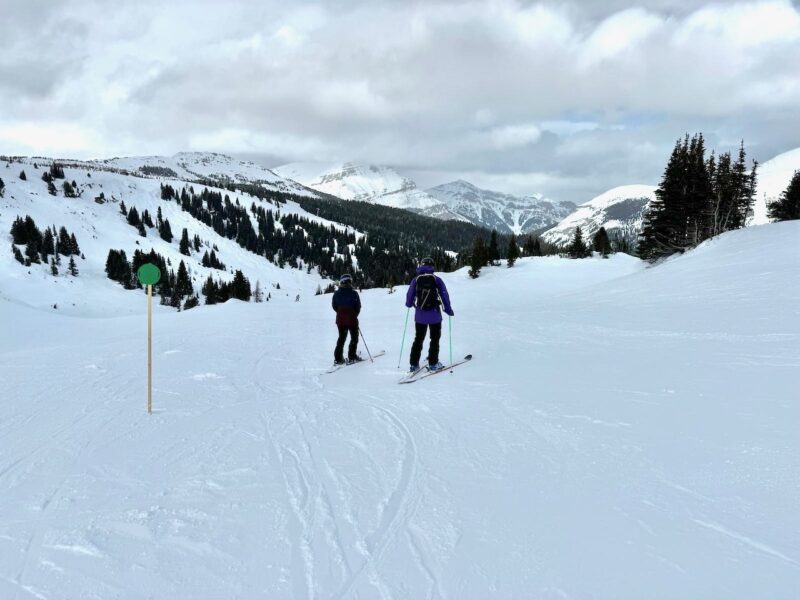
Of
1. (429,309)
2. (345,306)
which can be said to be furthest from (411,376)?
(345,306)

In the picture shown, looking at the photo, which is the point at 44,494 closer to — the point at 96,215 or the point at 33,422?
the point at 33,422

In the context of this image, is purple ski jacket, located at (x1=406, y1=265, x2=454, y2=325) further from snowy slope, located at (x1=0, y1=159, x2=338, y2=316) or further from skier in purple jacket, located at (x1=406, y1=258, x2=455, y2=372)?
snowy slope, located at (x1=0, y1=159, x2=338, y2=316)

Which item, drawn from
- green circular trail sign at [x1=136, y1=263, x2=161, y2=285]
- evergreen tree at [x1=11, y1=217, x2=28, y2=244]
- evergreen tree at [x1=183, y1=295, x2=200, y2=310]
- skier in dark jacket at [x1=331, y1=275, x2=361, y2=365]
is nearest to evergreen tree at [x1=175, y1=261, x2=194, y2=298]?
evergreen tree at [x1=183, y1=295, x2=200, y2=310]

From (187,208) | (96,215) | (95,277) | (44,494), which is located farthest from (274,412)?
(187,208)

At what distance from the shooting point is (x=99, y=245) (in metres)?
121

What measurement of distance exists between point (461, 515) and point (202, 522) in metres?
2.50

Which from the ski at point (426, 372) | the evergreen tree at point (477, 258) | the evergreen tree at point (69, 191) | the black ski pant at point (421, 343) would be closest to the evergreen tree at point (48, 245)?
the evergreen tree at point (69, 191)

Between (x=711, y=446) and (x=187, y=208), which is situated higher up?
(x=187, y=208)

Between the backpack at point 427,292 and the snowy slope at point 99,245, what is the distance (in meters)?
86.0

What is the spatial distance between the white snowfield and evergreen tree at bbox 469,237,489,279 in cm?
5766

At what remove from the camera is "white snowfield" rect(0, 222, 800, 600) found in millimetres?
3379

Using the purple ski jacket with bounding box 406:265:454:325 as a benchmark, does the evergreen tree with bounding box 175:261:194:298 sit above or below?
below

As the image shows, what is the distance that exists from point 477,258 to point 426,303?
5969 centimetres

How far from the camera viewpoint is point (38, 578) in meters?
3.46
